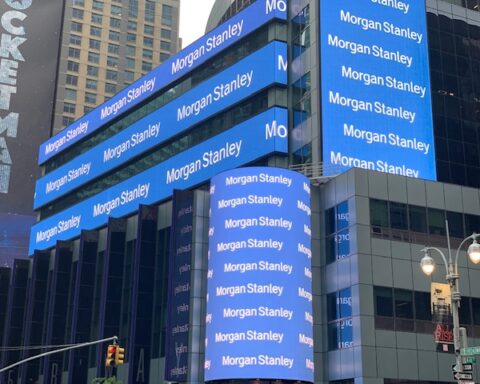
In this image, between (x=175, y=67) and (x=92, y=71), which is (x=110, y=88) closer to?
(x=92, y=71)

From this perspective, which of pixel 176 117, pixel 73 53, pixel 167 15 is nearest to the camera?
pixel 176 117

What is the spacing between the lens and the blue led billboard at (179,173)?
53.7 metres

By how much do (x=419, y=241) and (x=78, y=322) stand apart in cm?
3155

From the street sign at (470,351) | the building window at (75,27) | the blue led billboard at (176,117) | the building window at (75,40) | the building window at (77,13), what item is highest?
the building window at (77,13)

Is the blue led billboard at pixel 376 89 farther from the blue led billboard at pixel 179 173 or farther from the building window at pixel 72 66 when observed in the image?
the building window at pixel 72 66

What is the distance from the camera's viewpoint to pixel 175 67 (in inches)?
2623

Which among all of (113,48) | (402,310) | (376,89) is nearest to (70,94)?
(113,48)

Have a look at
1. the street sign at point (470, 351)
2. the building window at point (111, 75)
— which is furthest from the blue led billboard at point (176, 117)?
the building window at point (111, 75)

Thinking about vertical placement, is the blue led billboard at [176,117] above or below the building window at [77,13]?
below

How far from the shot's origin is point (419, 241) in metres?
46.8

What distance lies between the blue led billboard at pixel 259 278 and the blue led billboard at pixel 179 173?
7106mm

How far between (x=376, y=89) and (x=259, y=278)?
17776 millimetres

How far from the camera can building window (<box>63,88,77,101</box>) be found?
418 ft

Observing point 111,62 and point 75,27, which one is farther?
point 111,62
